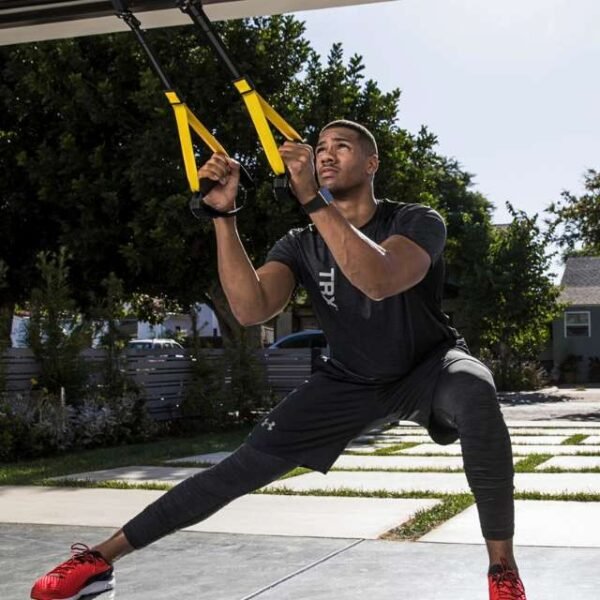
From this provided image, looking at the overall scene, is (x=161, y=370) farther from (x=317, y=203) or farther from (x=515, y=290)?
(x=515, y=290)

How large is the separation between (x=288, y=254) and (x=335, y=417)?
0.67m

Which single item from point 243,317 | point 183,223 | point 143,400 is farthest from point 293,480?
point 183,223

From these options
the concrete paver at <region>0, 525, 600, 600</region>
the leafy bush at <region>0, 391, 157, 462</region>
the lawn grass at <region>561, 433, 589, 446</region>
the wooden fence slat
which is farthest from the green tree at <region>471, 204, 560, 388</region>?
the concrete paver at <region>0, 525, 600, 600</region>

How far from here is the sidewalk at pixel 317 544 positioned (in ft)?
13.4

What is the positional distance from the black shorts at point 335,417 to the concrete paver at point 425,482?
369 centimetres

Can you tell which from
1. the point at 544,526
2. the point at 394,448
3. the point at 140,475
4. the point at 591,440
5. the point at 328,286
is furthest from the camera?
the point at 591,440

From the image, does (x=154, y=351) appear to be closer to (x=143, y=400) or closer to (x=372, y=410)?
(x=143, y=400)

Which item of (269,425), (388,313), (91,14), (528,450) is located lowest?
(528,450)

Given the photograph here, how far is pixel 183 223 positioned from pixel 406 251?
39.0ft

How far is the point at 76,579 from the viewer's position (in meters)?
3.30

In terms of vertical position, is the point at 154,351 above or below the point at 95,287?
below

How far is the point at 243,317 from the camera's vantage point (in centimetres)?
356

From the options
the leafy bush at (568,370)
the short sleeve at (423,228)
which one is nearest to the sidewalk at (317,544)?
the short sleeve at (423,228)

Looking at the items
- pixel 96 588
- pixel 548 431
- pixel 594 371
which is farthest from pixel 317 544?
pixel 594 371
